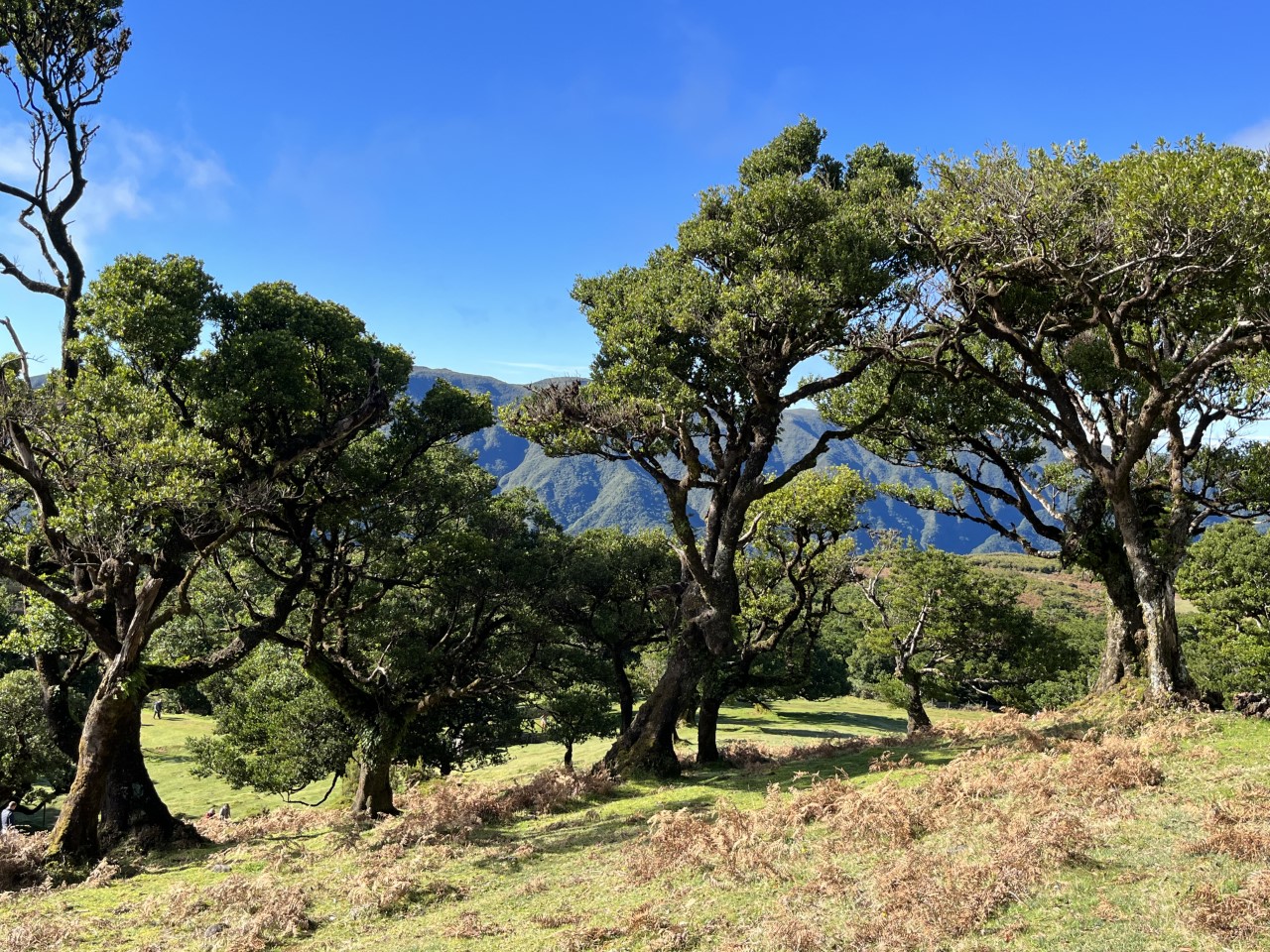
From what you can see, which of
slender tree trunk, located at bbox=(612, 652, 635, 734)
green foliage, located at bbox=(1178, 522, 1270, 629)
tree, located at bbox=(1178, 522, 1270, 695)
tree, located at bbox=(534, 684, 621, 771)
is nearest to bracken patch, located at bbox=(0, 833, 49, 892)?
tree, located at bbox=(534, 684, 621, 771)

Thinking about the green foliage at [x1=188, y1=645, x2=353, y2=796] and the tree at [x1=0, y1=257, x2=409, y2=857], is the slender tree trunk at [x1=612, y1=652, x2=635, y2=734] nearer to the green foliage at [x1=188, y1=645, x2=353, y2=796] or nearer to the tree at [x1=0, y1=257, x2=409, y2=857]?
the green foliage at [x1=188, y1=645, x2=353, y2=796]

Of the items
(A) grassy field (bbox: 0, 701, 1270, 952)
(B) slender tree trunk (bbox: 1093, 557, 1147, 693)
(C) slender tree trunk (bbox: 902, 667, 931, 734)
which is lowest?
(C) slender tree trunk (bbox: 902, 667, 931, 734)

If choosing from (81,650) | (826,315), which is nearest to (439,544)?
(81,650)

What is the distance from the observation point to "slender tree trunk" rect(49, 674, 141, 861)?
1536 centimetres

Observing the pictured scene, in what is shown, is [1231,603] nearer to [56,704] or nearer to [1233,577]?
[1233,577]

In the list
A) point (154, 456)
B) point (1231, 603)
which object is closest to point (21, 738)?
point (154, 456)

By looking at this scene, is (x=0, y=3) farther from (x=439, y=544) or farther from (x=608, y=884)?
(x=608, y=884)

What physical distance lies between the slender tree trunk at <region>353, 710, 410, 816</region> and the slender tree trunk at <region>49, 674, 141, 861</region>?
6.27m

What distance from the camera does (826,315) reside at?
687 inches

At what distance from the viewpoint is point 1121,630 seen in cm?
1988

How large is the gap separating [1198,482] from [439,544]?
22402 mm

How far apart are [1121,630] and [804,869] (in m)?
15.7

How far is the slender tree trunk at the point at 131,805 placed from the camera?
17.9 metres

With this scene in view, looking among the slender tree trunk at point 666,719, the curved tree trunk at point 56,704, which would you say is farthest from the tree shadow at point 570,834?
the curved tree trunk at point 56,704
